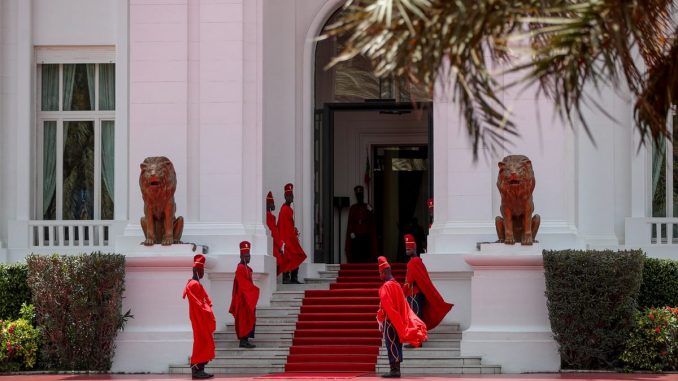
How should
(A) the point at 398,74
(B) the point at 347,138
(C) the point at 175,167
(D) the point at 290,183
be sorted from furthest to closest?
(B) the point at 347,138 → (D) the point at 290,183 → (C) the point at 175,167 → (A) the point at 398,74

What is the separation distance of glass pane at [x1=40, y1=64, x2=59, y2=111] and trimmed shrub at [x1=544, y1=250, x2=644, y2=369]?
9.47 m

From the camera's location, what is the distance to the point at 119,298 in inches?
835

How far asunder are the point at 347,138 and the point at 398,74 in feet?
66.3

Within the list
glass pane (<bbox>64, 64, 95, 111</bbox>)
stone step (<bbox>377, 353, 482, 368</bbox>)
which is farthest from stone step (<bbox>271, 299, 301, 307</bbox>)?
glass pane (<bbox>64, 64, 95, 111</bbox>)

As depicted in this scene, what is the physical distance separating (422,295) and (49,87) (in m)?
8.03

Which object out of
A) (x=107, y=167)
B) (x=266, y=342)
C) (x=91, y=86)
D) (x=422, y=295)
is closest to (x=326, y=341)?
(x=266, y=342)

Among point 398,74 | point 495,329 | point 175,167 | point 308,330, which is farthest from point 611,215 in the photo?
point 398,74

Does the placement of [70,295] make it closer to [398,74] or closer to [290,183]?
[290,183]

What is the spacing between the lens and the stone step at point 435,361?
809 inches

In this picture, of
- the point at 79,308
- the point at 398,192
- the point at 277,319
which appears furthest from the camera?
the point at 398,192

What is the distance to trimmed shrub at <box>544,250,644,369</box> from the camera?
2038 cm

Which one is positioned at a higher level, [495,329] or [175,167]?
[175,167]

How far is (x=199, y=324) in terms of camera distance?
1978cm

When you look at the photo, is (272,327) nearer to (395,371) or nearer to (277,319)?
(277,319)
